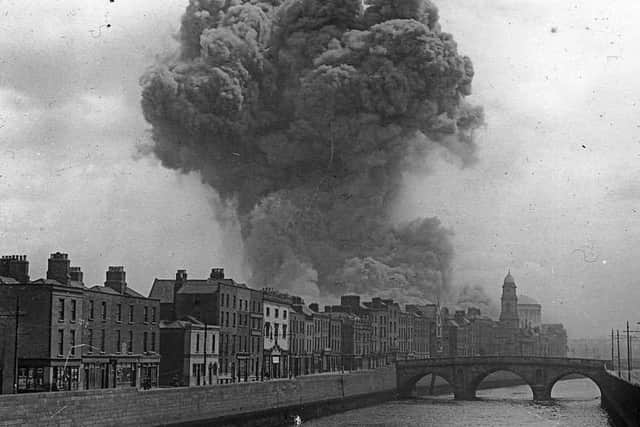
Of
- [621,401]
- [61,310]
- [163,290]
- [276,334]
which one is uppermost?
[163,290]

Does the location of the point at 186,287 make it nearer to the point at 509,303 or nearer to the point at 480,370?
the point at 480,370

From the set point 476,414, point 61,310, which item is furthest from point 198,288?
point 476,414

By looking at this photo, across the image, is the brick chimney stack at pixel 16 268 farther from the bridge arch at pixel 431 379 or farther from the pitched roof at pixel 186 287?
the bridge arch at pixel 431 379

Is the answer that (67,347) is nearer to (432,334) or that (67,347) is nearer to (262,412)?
(262,412)

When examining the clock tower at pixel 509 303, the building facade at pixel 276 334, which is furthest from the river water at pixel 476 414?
the clock tower at pixel 509 303

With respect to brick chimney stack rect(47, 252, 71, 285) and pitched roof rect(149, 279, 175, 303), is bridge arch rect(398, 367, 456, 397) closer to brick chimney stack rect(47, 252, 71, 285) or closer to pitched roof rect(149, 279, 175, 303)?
pitched roof rect(149, 279, 175, 303)
